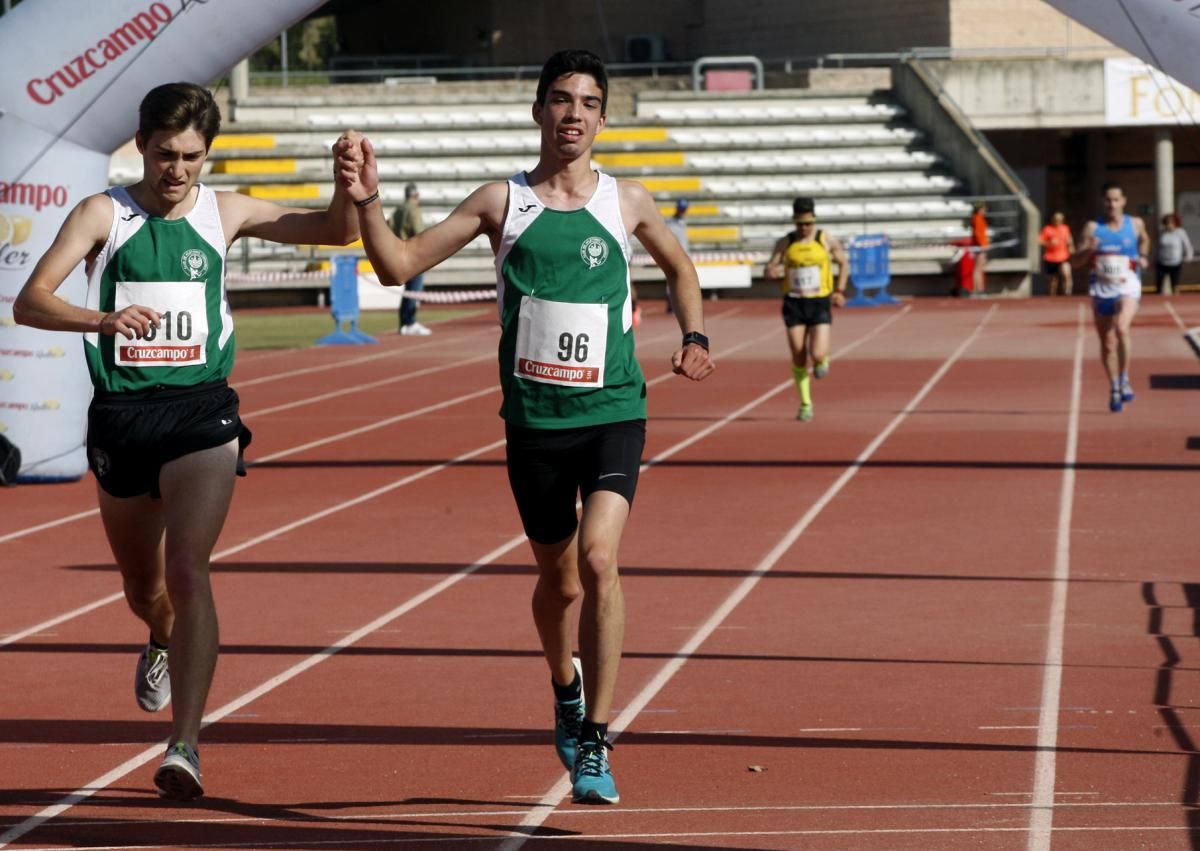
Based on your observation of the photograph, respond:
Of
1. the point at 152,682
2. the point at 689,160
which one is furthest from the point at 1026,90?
the point at 152,682

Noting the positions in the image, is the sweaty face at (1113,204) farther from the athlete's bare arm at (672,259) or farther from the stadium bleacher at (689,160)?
the stadium bleacher at (689,160)

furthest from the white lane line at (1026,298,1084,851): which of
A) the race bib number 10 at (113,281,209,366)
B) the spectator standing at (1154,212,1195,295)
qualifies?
the spectator standing at (1154,212,1195,295)

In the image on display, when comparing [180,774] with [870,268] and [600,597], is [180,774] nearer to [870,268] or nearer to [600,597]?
[600,597]

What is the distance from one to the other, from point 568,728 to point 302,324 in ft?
84.6

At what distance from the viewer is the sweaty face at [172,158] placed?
541cm

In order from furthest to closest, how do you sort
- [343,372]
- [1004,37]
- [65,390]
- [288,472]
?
[1004,37] < [343,372] < [288,472] < [65,390]

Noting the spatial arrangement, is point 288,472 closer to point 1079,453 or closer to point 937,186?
point 1079,453

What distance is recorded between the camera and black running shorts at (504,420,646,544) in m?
5.45

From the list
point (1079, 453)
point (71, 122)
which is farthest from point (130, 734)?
point (1079, 453)

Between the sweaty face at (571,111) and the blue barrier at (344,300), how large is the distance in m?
20.6

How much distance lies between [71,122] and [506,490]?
322 cm

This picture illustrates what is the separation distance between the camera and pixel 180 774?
5.10 meters

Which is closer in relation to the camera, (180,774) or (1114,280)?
(180,774)

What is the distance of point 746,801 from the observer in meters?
5.37
